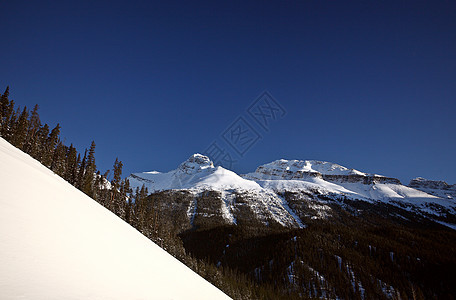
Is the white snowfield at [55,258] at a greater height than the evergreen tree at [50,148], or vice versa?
the evergreen tree at [50,148]

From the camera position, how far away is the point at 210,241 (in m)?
118

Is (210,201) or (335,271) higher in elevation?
(210,201)

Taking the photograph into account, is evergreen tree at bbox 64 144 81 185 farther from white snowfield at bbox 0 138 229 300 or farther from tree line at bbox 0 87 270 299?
white snowfield at bbox 0 138 229 300

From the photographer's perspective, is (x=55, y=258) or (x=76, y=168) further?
(x=76, y=168)

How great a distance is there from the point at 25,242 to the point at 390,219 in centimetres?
23995

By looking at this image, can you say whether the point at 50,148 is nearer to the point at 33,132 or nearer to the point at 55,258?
the point at 33,132

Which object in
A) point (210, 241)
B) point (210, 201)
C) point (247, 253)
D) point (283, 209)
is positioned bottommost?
point (247, 253)

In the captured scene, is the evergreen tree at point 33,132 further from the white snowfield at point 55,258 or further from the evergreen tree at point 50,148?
the white snowfield at point 55,258

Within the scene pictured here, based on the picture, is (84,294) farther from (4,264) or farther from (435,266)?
(435,266)

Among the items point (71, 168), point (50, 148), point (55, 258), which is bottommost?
point (55, 258)

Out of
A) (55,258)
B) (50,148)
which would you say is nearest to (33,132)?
(50,148)

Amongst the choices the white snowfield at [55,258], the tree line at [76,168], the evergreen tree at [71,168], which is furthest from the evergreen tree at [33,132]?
the white snowfield at [55,258]

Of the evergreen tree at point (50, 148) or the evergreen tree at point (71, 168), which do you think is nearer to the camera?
the evergreen tree at point (50, 148)

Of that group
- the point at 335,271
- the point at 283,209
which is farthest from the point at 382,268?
the point at 283,209
